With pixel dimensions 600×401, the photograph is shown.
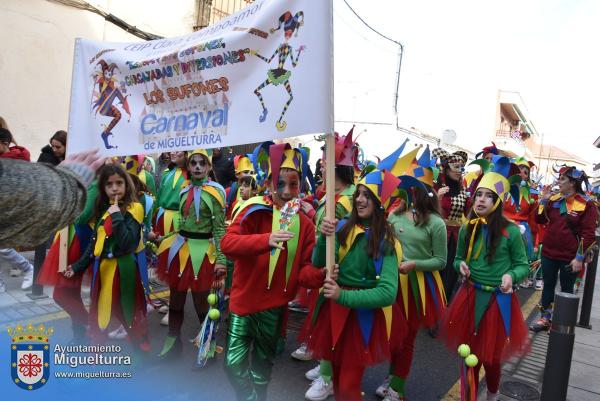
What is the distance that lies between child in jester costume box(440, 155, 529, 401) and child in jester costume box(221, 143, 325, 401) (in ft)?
4.77

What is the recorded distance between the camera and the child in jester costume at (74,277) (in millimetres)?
3933

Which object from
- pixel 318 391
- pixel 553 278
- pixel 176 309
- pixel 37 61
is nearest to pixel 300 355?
pixel 318 391

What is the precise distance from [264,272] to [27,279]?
446 centimetres

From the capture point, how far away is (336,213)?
13.0 ft

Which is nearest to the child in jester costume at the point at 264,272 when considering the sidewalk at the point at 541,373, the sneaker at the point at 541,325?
the sidewalk at the point at 541,373

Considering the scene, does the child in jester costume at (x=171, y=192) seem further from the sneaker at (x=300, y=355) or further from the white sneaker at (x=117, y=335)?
the sneaker at (x=300, y=355)

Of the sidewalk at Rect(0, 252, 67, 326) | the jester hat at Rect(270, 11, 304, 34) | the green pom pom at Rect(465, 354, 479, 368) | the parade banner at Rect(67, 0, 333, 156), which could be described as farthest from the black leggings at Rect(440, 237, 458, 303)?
the sidewalk at Rect(0, 252, 67, 326)

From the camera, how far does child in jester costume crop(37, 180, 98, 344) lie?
3933 mm

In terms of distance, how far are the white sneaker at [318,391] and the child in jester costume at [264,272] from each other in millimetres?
750

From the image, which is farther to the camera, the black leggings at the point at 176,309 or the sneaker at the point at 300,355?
the sneaker at the point at 300,355

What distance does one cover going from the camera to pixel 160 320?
5.13m

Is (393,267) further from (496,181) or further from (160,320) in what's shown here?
(160,320)

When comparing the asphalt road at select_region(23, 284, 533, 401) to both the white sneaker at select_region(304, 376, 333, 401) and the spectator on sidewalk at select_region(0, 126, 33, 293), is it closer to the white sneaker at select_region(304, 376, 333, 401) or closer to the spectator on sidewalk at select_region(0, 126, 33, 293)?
the white sneaker at select_region(304, 376, 333, 401)

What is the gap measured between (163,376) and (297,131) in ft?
8.50
